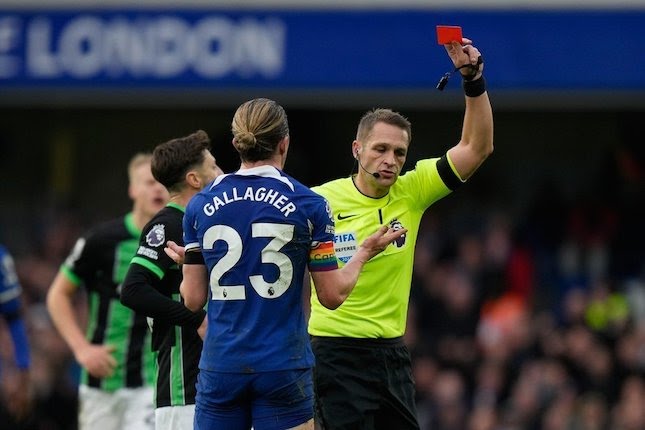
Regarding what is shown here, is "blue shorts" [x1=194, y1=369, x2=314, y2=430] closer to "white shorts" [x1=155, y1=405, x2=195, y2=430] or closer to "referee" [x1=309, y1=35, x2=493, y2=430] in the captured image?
"white shorts" [x1=155, y1=405, x2=195, y2=430]

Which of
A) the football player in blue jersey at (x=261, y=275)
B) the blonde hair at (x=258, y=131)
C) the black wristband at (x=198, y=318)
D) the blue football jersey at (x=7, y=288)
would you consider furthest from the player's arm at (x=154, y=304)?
the blue football jersey at (x=7, y=288)

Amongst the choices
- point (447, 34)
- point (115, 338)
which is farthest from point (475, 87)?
point (115, 338)

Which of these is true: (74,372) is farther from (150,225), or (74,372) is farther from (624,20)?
(150,225)

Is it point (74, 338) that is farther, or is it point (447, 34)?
point (74, 338)

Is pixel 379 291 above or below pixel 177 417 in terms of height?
above

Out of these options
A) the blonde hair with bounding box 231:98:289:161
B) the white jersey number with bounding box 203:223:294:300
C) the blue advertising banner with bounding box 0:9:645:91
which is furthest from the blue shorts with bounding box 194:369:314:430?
the blue advertising banner with bounding box 0:9:645:91

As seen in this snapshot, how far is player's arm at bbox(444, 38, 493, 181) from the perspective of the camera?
6461mm

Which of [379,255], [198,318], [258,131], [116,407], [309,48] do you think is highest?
[309,48]

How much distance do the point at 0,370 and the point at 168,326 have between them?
6802 mm

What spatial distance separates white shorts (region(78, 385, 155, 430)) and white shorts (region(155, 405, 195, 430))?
4.87 ft

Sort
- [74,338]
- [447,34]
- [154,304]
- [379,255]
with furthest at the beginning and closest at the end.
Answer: [74,338] < [379,255] < [447,34] < [154,304]

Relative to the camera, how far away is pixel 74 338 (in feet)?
26.3

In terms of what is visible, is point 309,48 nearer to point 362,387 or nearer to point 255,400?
point 362,387

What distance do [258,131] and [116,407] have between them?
2907mm
